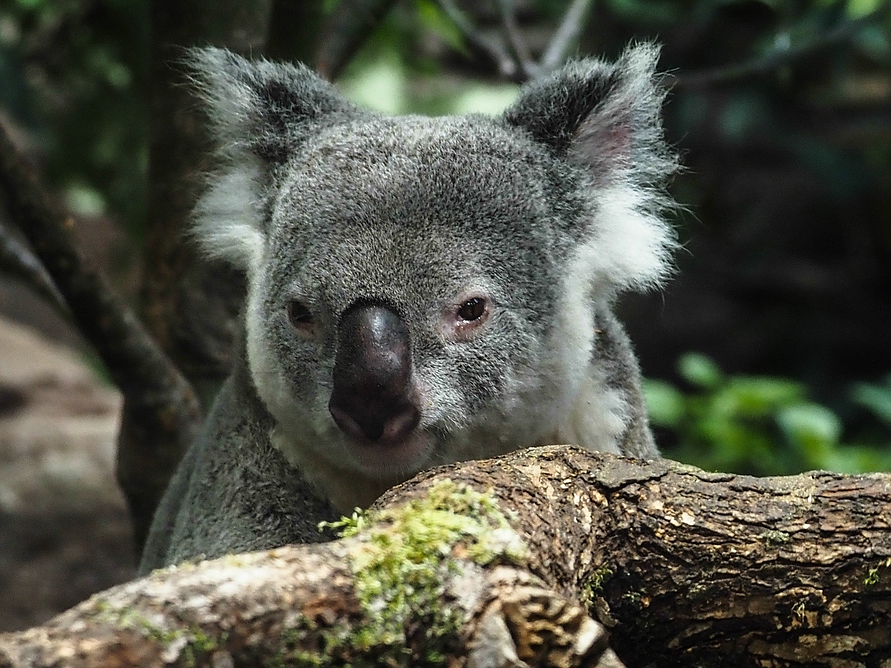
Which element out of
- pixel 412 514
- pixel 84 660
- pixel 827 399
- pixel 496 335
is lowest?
pixel 84 660

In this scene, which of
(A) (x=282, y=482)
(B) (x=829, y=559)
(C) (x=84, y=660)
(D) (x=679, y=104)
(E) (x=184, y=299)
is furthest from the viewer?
(D) (x=679, y=104)

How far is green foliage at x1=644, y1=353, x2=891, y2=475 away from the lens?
5.66 m

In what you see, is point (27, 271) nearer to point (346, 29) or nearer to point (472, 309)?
point (346, 29)

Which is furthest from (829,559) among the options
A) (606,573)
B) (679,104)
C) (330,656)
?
(679,104)

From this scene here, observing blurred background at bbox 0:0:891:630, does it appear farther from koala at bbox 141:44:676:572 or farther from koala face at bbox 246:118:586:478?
koala face at bbox 246:118:586:478

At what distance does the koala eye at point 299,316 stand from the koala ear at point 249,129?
354mm

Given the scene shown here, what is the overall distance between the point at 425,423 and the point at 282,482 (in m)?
0.53

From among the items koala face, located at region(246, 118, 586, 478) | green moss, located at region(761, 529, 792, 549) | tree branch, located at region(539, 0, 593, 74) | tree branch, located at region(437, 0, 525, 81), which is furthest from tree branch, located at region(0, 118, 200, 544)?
green moss, located at region(761, 529, 792, 549)

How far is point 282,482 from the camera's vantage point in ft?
9.08

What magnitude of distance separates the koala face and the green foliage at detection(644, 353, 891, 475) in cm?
327

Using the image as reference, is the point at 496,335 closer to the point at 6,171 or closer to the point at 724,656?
the point at 724,656

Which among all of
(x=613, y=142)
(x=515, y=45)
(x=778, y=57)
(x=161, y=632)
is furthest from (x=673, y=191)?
(x=161, y=632)

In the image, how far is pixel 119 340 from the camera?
12.1 feet

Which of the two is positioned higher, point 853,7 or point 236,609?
point 853,7
